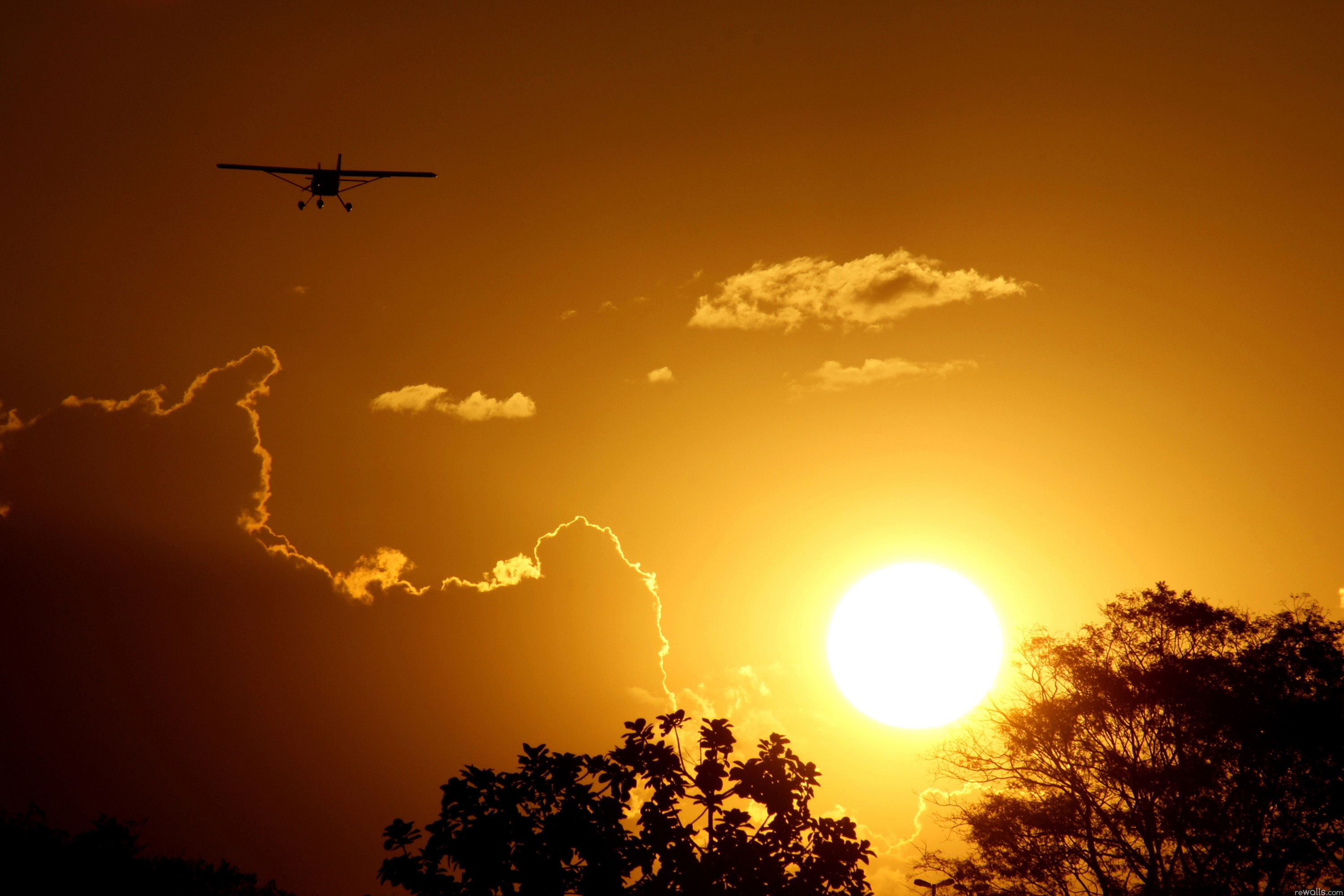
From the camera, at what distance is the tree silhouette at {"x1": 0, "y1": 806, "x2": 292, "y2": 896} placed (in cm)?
2477

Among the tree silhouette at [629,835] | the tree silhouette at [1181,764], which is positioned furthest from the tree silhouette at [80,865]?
the tree silhouette at [1181,764]

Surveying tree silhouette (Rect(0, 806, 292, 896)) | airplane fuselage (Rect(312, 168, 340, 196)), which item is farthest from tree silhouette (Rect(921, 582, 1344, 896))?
airplane fuselage (Rect(312, 168, 340, 196))

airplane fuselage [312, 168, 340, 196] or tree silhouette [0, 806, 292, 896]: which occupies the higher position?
airplane fuselage [312, 168, 340, 196]

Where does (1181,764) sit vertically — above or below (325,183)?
below

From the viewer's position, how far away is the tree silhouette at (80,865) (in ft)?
81.3

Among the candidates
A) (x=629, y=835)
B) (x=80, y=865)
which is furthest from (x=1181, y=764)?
(x=80, y=865)

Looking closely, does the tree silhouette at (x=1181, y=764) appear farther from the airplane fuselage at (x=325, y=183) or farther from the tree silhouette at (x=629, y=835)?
the airplane fuselage at (x=325, y=183)

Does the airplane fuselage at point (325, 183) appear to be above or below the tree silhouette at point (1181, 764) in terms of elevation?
above

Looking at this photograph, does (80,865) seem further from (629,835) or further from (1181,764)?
(1181,764)

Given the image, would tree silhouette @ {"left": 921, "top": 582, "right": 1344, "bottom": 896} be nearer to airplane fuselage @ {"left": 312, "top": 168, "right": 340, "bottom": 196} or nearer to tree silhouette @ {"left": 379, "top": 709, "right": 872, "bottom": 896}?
tree silhouette @ {"left": 379, "top": 709, "right": 872, "bottom": 896}

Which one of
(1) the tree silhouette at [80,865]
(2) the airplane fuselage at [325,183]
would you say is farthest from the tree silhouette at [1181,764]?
(2) the airplane fuselage at [325,183]

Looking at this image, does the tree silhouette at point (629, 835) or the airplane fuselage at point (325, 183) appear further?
the airplane fuselage at point (325, 183)

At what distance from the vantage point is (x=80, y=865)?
2559 centimetres

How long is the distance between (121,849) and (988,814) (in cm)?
3202
